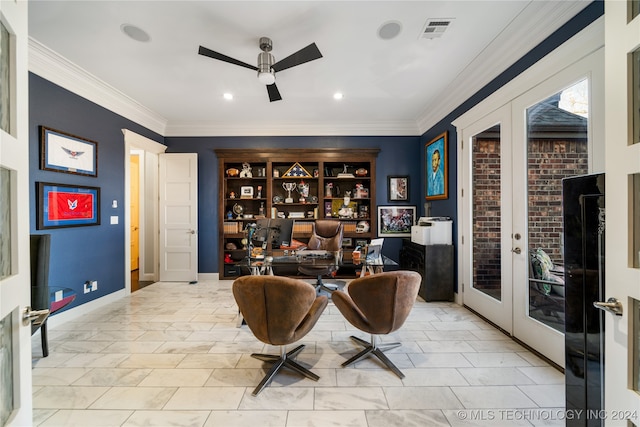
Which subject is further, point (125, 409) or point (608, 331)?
point (125, 409)

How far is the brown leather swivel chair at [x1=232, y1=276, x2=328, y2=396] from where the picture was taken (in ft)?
5.70

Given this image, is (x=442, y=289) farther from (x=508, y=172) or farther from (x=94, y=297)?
(x=94, y=297)

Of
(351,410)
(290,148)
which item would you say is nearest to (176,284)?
(290,148)

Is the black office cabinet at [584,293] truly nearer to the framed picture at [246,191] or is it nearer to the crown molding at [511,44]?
the crown molding at [511,44]

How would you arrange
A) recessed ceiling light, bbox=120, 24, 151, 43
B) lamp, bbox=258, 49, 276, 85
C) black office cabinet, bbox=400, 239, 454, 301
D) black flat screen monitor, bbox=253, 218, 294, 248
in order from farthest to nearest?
black office cabinet, bbox=400, 239, 454, 301, black flat screen monitor, bbox=253, 218, 294, 248, lamp, bbox=258, 49, 276, 85, recessed ceiling light, bbox=120, 24, 151, 43

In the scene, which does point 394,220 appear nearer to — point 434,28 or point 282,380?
point 434,28

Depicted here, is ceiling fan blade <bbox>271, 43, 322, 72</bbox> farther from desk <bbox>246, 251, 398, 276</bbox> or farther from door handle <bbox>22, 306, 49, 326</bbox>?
door handle <bbox>22, 306, 49, 326</bbox>

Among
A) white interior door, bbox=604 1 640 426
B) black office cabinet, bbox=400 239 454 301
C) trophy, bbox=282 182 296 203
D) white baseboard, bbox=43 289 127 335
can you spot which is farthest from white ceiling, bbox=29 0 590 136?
white baseboard, bbox=43 289 127 335

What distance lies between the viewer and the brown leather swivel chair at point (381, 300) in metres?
1.90

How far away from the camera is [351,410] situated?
1690 mm

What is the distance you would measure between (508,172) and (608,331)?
202 centimetres

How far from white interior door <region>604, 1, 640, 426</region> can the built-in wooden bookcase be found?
3.99 metres

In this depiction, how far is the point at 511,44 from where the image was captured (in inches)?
98.3

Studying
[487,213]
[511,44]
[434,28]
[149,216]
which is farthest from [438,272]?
[149,216]
